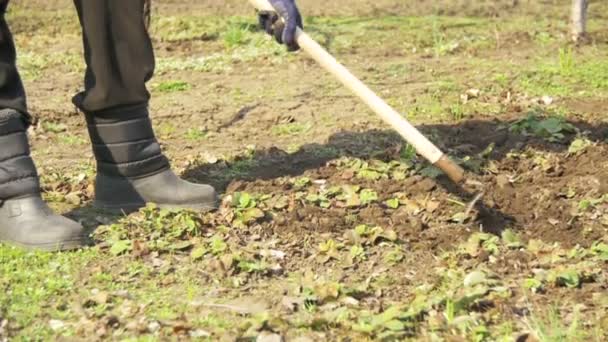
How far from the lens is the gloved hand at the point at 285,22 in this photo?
4.18 meters

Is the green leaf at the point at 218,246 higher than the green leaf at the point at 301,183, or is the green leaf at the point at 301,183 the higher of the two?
the green leaf at the point at 218,246

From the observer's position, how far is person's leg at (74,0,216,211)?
400 cm

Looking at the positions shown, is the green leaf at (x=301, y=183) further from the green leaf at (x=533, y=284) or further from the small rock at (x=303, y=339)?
the small rock at (x=303, y=339)

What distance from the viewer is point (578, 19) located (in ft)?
24.4

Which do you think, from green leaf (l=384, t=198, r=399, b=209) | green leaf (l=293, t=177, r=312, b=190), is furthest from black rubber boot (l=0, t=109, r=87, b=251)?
green leaf (l=384, t=198, r=399, b=209)

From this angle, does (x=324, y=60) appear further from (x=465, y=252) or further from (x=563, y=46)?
(x=563, y=46)

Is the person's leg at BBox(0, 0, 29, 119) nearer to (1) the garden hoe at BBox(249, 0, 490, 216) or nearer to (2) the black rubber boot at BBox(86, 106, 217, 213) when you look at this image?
(2) the black rubber boot at BBox(86, 106, 217, 213)

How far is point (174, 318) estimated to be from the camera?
323 cm

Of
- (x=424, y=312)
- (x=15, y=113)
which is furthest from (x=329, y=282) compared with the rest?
(x=15, y=113)

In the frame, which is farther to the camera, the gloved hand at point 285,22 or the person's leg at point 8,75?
the gloved hand at point 285,22

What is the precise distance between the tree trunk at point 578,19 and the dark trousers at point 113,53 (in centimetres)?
422

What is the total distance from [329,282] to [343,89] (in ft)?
10.0

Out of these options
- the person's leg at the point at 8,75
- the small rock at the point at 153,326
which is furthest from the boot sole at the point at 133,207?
the small rock at the point at 153,326

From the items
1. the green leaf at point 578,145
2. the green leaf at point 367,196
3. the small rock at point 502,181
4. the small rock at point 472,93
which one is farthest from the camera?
the small rock at point 472,93
